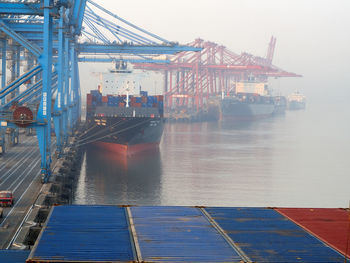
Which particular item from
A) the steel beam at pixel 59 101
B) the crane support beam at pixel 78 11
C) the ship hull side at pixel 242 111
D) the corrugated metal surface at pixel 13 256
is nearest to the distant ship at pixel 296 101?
the ship hull side at pixel 242 111

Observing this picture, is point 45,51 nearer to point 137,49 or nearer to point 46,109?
point 46,109

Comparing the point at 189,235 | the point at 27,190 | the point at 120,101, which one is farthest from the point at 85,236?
the point at 120,101

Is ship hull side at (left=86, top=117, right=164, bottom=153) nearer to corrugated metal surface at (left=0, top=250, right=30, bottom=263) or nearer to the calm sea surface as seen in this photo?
the calm sea surface

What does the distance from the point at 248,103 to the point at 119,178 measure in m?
78.1

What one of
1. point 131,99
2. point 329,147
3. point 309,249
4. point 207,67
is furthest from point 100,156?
point 207,67

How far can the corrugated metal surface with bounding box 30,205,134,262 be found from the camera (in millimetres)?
10172

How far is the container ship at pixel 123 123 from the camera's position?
144 feet

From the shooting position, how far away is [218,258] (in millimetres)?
10438

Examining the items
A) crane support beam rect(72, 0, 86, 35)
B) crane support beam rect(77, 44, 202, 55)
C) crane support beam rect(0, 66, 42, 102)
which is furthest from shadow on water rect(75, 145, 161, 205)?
crane support beam rect(72, 0, 86, 35)

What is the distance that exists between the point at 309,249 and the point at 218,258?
7.03ft

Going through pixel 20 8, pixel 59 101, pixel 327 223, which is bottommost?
pixel 327 223

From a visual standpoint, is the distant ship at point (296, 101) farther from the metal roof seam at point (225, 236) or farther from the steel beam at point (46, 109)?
the metal roof seam at point (225, 236)

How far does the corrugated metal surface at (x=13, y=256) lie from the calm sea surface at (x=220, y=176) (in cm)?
1528

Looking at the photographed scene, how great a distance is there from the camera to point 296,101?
181 m
